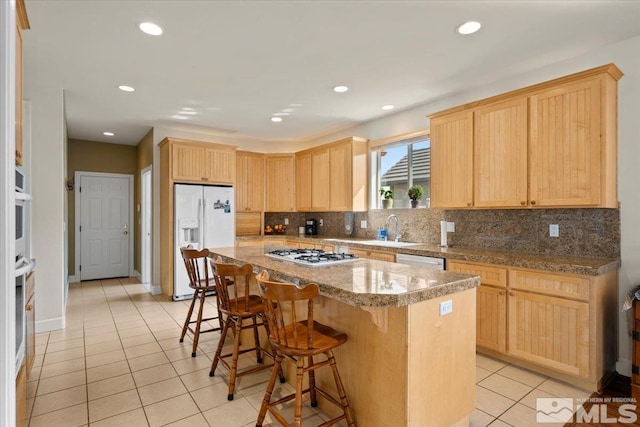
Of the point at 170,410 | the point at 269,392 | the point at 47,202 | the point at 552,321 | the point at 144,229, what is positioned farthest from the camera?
the point at 144,229

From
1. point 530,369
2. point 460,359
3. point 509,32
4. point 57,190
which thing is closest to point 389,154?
point 509,32

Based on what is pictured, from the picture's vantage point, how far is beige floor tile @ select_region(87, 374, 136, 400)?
2.53m

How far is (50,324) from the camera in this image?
3816mm

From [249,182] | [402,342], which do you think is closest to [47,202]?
[249,182]

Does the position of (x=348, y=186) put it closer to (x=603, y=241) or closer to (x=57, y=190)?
(x=603, y=241)

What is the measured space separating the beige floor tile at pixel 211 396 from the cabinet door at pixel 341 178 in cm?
307

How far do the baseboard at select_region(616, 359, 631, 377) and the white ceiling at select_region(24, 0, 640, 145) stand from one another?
252 centimetres

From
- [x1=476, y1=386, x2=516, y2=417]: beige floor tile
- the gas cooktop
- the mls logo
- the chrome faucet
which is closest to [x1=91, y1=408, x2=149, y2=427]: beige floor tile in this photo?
the gas cooktop

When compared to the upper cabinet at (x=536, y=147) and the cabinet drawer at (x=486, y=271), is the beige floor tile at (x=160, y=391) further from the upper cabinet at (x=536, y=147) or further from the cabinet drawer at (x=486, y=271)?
the upper cabinet at (x=536, y=147)

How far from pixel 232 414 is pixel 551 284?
97.6 inches

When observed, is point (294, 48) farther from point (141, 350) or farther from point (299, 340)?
point (141, 350)

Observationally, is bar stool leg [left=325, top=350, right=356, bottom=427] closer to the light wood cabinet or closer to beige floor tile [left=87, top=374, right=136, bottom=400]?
beige floor tile [left=87, top=374, right=136, bottom=400]

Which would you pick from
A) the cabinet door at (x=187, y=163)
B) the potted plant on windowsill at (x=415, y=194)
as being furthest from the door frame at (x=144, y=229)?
the potted plant on windowsill at (x=415, y=194)

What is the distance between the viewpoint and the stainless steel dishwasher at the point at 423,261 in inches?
133
